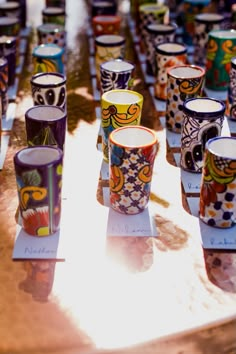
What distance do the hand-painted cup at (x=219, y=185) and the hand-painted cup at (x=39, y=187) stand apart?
23 centimetres

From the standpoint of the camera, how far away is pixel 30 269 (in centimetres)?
79

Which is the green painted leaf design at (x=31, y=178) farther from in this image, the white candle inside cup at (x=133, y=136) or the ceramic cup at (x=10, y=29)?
the ceramic cup at (x=10, y=29)

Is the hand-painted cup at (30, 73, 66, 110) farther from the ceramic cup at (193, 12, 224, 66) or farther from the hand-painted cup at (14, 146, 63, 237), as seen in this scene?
the ceramic cup at (193, 12, 224, 66)

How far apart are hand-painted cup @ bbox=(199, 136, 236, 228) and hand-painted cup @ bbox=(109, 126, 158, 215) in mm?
88

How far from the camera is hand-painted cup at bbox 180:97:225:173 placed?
38.2 inches

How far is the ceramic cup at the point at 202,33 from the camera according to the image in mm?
1514

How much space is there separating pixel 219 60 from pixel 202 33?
0.65 feet

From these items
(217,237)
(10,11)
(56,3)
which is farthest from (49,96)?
(56,3)

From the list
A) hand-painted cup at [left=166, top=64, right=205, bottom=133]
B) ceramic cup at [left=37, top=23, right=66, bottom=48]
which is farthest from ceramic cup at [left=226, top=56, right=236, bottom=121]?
ceramic cup at [left=37, top=23, right=66, bottom=48]

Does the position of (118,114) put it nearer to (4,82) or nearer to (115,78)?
(115,78)

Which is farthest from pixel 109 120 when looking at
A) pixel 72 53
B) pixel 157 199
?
pixel 72 53

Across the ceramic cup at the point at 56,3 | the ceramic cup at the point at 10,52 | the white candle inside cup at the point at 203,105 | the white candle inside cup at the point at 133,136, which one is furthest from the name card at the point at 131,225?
the ceramic cup at the point at 56,3

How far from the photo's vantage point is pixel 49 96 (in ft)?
3.58

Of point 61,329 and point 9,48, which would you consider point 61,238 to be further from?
point 9,48
